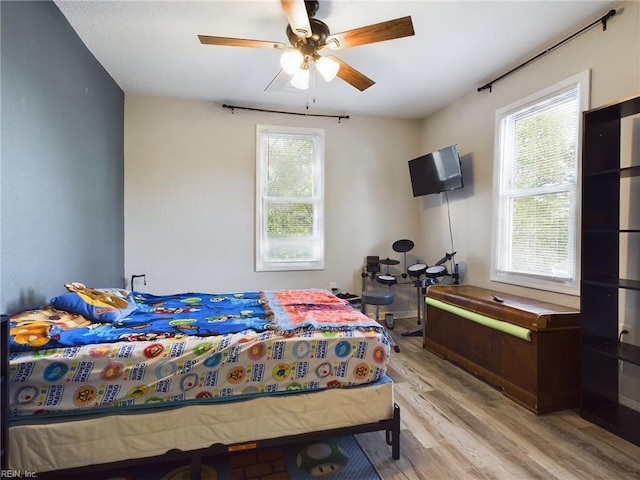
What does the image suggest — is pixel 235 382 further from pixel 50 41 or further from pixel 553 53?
pixel 553 53

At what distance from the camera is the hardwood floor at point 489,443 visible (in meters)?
1.71

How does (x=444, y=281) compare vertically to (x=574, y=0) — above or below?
below

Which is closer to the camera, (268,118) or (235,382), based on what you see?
(235,382)

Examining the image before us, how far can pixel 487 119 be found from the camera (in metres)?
3.46

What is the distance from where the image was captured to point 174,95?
379 centimetres

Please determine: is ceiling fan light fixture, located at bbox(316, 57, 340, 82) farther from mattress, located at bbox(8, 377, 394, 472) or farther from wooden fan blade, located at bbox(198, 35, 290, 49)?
mattress, located at bbox(8, 377, 394, 472)

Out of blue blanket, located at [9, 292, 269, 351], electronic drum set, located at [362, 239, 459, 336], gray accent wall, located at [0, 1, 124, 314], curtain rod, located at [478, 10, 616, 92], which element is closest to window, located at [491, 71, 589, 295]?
curtain rod, located at [478, 10, 616, 92]

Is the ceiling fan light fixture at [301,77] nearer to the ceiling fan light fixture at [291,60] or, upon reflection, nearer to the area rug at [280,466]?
the ceiling fan light fixture at [291,60]

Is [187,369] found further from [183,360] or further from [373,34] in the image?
[373,34]

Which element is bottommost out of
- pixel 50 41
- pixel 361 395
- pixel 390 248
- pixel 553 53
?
pixel 361 395

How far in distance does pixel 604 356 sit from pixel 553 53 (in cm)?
239

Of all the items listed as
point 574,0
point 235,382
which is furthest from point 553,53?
point 235,382

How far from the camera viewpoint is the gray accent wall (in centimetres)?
180

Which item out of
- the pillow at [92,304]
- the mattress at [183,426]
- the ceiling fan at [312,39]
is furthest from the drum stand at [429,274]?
the pillow at [92,304]
